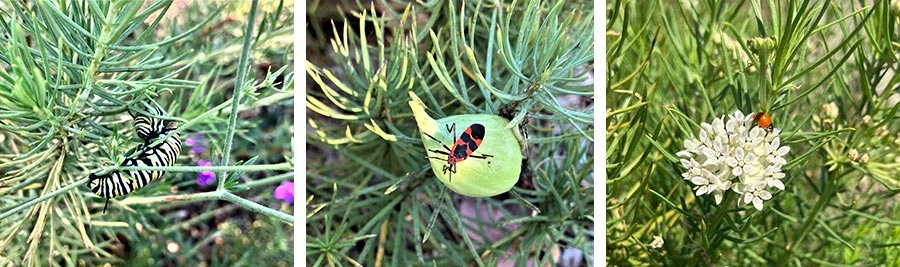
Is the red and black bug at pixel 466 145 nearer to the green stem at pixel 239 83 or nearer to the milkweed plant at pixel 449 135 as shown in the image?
the milkweed plant at pixel 449 135

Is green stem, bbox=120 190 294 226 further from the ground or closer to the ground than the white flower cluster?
closer to the ground

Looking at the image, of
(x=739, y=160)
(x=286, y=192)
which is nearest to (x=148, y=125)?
(x=286, y=192)

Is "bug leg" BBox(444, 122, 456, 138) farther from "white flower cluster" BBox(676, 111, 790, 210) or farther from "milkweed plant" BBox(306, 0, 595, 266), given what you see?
"white flower cluster" BBox(676, 111, 790, 210)

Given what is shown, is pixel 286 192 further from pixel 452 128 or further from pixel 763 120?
pixel 763 120

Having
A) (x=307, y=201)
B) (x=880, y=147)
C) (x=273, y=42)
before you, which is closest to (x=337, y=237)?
(x=307, y=201)

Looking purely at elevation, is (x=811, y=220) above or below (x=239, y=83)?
below

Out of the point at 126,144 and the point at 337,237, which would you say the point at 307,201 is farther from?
the point at 126,144

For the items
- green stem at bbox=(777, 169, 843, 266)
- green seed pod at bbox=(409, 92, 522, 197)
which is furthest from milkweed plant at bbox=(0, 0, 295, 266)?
green stem at bbox=(777, 169, 843, 266)
